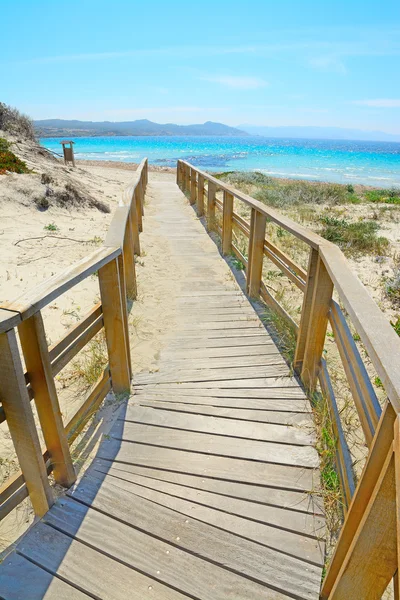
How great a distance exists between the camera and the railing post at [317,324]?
2.44 metres

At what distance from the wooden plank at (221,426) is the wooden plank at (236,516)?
451mm

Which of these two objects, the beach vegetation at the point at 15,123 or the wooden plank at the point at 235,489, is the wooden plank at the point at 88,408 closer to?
the wooden plank at the point at 235,489

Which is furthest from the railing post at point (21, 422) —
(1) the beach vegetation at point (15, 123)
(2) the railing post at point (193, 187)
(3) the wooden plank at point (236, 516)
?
(1) the beach vegetation at point (15, 123)

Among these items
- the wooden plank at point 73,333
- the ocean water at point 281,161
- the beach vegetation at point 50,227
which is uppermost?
the wooden plank at point 73,333

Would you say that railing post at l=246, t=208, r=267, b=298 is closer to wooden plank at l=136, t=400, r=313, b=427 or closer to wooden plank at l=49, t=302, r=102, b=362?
wooden plank at l=136, t=400, r=313, b=427

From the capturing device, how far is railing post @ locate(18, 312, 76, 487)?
5.40ft

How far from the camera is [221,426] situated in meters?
2.46

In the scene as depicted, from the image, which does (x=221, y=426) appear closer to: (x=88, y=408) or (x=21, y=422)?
(x=88, y=408)

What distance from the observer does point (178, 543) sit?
1754 millimetres

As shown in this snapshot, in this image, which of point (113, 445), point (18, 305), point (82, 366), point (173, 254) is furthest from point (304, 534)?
point (173, 254)

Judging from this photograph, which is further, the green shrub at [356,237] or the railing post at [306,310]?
the green shrub at [356,237]

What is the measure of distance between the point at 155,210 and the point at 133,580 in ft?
30.6

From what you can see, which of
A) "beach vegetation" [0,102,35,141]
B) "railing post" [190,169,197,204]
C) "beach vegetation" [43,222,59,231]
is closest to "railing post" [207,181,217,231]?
"beach vegetation" [43,222,59,231]

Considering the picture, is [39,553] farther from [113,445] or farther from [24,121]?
[24,121]
